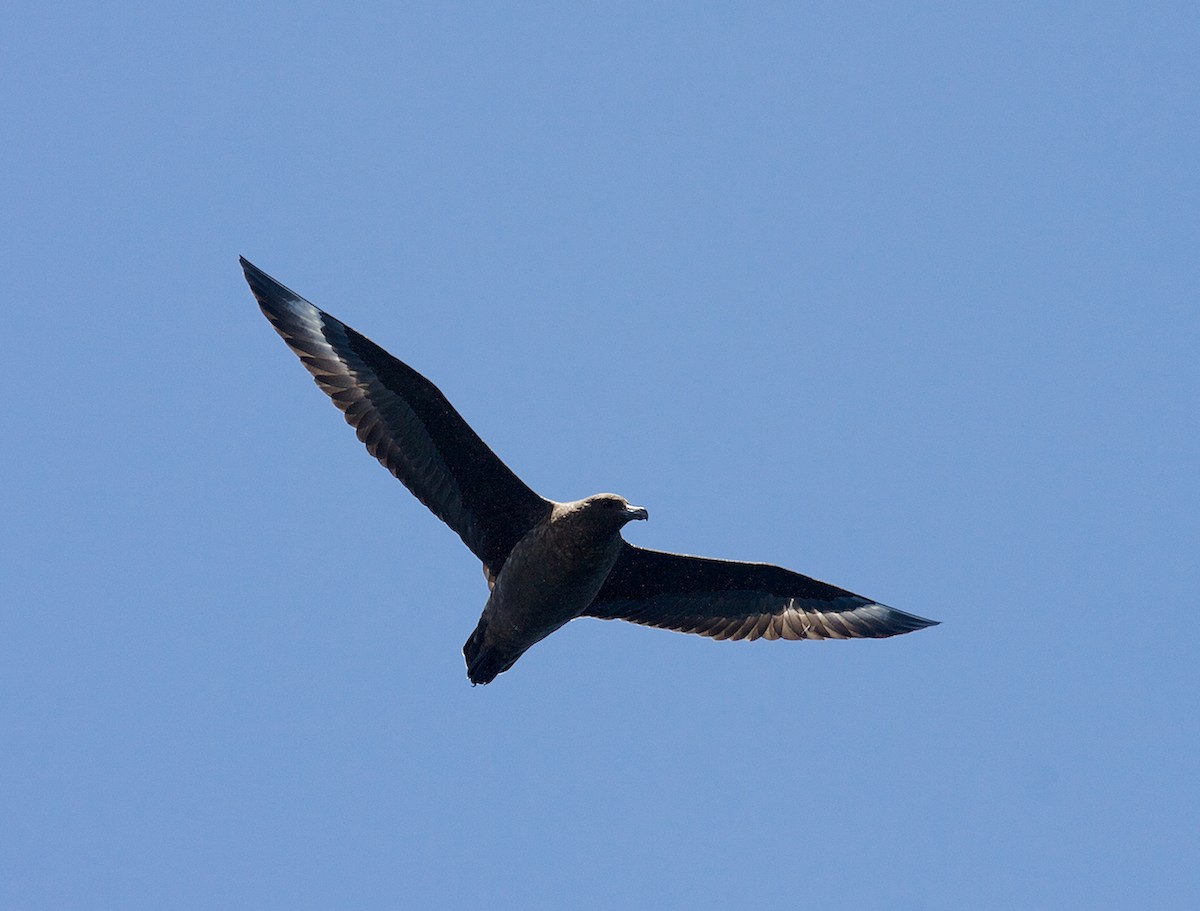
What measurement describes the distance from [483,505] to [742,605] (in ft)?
6.19

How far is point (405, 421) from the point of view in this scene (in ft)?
25.3

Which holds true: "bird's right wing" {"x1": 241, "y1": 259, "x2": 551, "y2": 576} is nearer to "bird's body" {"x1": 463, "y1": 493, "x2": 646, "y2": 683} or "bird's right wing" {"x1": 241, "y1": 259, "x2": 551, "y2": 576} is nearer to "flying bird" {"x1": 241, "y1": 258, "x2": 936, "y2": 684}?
"flying bird" {"x1": 241, "y1": 258, "x2": 936, "y2": 684}

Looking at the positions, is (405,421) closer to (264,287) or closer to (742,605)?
(264,287)

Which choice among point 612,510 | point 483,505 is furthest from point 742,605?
point 483,505

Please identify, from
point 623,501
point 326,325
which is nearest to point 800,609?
point 623,501

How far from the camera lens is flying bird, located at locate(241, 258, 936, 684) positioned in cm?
742

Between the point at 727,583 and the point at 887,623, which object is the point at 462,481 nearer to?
the point at 727,583

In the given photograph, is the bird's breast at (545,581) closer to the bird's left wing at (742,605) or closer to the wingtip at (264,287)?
the bird's left wing at (742,605)

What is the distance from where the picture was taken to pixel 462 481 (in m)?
7.84

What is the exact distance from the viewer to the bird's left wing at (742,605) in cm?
836

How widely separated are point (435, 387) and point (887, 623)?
3369 millimetres

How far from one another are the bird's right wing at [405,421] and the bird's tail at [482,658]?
0.65 meters

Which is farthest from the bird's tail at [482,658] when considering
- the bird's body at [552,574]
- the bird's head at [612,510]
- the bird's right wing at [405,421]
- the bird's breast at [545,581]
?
the bird's head at [612,510]

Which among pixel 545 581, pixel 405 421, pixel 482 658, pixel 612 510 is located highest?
pixel 405 421
